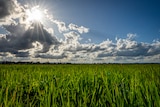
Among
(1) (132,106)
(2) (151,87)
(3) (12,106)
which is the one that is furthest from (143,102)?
(3) (12,106)

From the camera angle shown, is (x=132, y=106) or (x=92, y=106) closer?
(x=132, y=106)

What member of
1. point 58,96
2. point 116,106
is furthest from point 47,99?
point 116,106

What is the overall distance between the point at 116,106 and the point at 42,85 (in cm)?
242

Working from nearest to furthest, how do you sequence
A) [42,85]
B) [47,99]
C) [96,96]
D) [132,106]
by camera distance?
1. [132,106]
2. [47,99]
3. [96,96]
4. [42,85]

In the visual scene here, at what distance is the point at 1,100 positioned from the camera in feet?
9.43

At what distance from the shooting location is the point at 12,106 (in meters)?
2.49

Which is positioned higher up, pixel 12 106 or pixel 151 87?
pixel 151 87

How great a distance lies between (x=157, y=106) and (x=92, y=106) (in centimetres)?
77

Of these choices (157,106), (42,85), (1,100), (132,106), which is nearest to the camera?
(157,106)

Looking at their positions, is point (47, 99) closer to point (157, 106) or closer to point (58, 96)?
point (58, 96)

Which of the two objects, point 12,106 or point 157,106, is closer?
point 157,106

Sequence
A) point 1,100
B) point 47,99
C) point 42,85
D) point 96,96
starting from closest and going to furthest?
point 47,99, point 1,100, point 96,96, point 42,85

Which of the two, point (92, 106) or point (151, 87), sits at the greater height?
point (151, 87)

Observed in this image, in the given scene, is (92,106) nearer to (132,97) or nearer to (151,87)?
(132,97)
